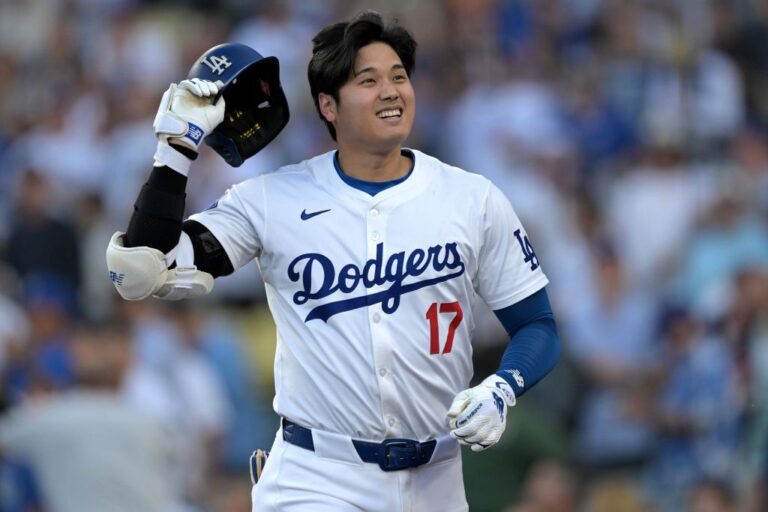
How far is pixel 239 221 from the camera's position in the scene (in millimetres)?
4996

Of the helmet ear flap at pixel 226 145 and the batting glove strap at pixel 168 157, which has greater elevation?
the batting glove strap at pixel 168 157

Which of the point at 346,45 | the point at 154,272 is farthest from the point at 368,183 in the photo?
the point at 154,272

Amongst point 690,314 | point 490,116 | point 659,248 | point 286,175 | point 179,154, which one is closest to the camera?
point 179,154

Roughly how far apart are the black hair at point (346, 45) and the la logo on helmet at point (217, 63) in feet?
1.01

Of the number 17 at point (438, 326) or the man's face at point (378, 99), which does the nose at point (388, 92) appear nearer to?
the man's face at point (378, 99)

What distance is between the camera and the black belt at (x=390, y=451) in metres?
4.85

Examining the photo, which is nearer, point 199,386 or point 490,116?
point 199,386

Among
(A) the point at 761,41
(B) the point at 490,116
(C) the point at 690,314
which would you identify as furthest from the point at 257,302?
(A) the point at 761,41

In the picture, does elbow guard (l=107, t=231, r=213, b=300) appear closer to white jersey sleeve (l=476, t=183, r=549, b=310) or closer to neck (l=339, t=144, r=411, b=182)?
neck (l=339, t=144, r=411, b=182)

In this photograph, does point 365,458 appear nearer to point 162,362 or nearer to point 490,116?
point 162,362

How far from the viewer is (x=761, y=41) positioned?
10297 mm

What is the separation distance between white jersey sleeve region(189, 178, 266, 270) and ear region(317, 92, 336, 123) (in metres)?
0.34

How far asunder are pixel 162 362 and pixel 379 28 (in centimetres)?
470

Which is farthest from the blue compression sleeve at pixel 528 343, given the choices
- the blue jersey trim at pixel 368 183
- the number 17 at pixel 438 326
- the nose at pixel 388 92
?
the nose at pixel 388 92
